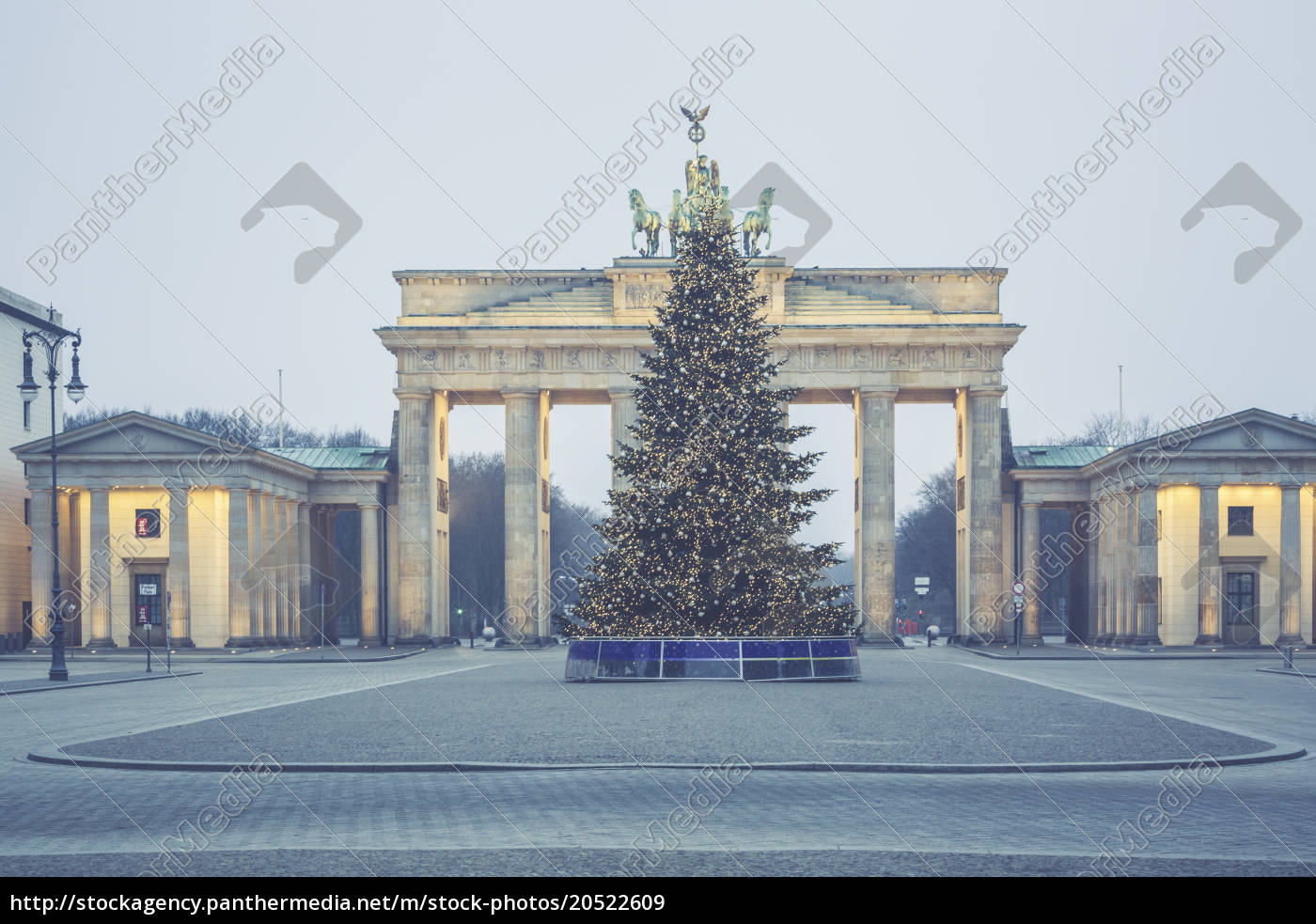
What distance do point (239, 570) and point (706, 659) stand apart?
37.4 metres

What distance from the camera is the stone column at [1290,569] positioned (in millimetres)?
66438

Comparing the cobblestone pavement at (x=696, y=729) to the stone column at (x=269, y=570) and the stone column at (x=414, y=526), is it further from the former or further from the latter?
the stone column at (x=414, y=526)

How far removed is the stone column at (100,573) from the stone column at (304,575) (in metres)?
11.0

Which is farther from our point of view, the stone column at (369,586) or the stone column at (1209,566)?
the stone column at (369,586)

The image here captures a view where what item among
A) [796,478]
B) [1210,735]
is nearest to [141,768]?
[1210,735]

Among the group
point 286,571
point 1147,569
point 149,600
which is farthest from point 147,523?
point 1147,569

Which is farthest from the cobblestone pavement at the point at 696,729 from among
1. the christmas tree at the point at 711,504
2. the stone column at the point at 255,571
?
the stone column at the point at 255,571

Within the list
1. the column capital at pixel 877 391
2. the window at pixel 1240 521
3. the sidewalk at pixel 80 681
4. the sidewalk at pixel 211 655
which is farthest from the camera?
the column capital at pixel 877 391

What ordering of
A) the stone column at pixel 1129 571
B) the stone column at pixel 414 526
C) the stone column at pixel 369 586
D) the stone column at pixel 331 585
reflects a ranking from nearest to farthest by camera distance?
the stone column at pixel 1129 571, the stone column at pixel 414 526, the stone column at pixel 369 586, the stone column at pixel 331 585

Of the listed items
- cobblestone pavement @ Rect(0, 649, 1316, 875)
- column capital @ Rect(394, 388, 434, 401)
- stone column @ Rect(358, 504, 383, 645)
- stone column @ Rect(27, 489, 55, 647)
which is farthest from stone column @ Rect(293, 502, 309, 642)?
cobblestone pavement @ Rect(0, 649, 1316, 875)
